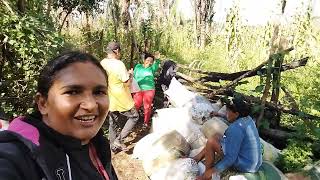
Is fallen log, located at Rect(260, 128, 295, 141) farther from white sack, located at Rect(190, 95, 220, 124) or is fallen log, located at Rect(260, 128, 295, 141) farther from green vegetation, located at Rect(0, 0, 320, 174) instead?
white sack, located at Rect(190, 95, 220, 124)

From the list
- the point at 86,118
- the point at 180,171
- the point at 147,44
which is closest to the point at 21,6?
the point at 180,171

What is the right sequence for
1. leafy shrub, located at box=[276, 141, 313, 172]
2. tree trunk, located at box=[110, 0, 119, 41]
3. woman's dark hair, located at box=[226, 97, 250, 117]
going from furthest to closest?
tree trunk, located at box=[110, 0, 119, 41]
leafy shrub, located at box=[276, 141, 313, 172]
woman's dark hair, located at box=[226, 97, 250, 117]

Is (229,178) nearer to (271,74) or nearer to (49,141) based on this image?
(271,74)

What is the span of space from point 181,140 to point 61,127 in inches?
126

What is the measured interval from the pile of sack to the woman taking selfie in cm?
264

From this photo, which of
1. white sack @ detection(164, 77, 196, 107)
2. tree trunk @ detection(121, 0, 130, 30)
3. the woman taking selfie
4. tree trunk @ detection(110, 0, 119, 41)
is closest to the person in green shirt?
white sack @ detection(164, 77, 196, 107)

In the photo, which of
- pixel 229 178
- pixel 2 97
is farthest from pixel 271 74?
pixel 2 97

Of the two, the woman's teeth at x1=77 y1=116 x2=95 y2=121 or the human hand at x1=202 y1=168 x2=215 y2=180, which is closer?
the woman's teeth at x1=77 y1=116 x2=95 y2=121

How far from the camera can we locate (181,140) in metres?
4.06

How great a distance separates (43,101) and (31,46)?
2.90 metres

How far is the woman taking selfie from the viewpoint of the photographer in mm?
820

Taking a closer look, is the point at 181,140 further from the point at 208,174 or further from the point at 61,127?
the point at 61,127

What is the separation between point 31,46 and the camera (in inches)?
145

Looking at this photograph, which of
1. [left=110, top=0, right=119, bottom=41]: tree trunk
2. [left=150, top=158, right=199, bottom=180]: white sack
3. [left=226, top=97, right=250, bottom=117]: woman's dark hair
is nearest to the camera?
[left=226, top=97, right=250, bottom=117]: woman's dark hair
